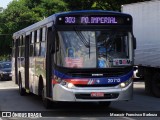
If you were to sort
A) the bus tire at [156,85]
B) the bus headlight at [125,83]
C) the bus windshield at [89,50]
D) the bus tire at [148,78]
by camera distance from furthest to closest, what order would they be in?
the bus tire at [148,78], the bus tire at [156,85], the bus headlight at [125,83], the bus windshield at [89,50]

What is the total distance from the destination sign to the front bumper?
177 cm

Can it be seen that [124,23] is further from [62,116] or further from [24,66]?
[24,66]

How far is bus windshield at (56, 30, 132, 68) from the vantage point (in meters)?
12.5

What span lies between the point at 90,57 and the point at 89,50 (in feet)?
0.63

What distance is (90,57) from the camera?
1256 cm

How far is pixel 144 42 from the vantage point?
64.8 ft

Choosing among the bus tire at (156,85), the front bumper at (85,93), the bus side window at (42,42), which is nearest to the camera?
the front bumper at (85,93)

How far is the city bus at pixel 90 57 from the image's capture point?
1245 cm

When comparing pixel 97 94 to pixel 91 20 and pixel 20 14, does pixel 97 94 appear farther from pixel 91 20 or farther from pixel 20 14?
pixel 20 14

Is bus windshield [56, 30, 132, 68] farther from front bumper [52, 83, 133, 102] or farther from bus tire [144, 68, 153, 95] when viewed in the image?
bus tire [144, 68, 153, 95]

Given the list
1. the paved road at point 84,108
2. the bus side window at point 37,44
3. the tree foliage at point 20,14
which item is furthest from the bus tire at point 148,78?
the tree foliage at point 20,14

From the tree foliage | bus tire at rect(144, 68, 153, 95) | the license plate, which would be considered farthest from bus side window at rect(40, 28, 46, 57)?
the tree foliage

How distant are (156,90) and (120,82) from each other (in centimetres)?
666

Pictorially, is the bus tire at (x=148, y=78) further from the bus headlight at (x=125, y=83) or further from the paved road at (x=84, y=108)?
the bus headlight at (x=125, y=83)
